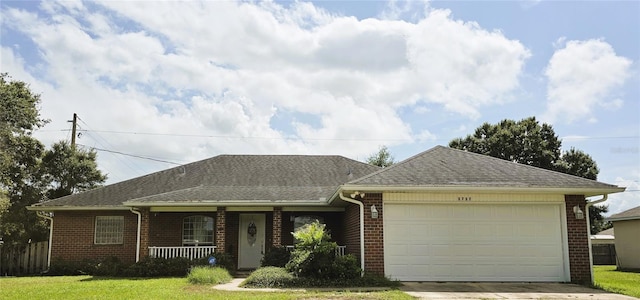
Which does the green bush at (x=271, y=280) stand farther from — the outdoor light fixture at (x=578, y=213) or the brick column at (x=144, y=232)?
the outdoor light fixture at (x=578, y=213)

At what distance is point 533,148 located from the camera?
3725 centimetres

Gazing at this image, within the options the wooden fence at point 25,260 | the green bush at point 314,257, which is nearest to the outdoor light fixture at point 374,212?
the green bush at point 314,257

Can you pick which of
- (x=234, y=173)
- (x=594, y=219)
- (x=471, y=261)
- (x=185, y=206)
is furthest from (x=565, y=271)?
(x=594, y=219)

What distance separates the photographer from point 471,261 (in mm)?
13695

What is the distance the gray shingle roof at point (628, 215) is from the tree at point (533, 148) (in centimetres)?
1359

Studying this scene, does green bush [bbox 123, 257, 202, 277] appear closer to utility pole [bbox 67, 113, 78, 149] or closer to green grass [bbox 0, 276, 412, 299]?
green grass [bbox 0, 276, 412, 299]

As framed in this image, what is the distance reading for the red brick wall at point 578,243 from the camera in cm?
1359

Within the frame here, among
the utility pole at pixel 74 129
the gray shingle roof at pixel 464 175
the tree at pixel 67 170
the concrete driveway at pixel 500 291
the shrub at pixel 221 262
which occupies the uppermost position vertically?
the utility pole at pixel 74 129

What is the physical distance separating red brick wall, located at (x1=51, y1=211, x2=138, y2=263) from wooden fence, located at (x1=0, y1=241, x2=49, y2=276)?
149 cm

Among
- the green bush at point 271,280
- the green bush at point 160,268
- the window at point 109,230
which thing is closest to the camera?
the green bush at point 271,280

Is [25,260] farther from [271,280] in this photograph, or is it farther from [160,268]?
[271,280]

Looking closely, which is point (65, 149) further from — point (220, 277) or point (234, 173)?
point (220, 277)

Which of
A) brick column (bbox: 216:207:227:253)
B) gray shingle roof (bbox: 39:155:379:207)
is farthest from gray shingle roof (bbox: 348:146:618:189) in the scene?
brick column (bbox: 216:207:227:253)

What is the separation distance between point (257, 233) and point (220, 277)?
5.24m
